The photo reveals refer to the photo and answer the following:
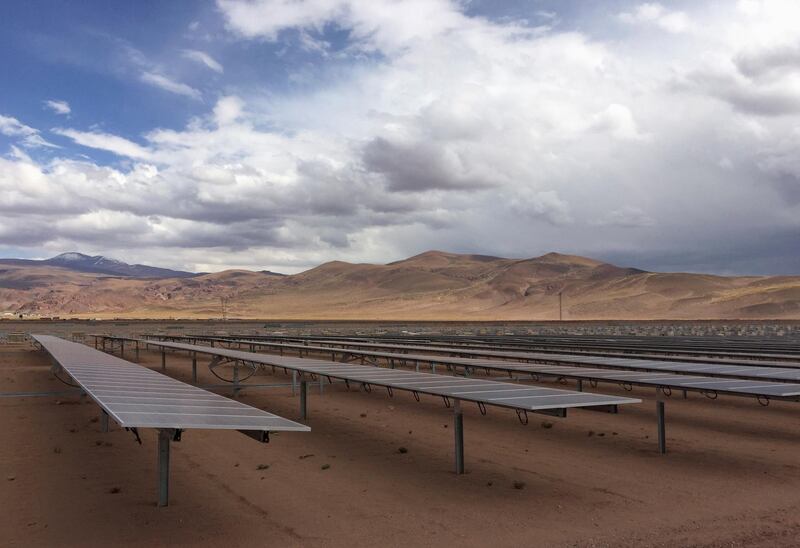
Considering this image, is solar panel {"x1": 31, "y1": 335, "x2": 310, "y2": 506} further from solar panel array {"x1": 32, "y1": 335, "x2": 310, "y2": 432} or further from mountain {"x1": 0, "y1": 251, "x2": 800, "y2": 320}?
mountain {"x1": 0, "y1": 251, "x2": 800, "y2": 320}

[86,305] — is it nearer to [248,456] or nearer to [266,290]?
[266,290]

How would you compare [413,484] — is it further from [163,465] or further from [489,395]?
[163,465]

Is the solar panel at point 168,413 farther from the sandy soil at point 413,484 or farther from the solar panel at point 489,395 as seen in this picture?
the solar panel at point 489,395

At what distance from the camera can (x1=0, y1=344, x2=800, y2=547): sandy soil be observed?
6.09m

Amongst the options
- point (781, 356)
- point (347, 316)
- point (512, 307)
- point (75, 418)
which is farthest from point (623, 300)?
point (75, 418)

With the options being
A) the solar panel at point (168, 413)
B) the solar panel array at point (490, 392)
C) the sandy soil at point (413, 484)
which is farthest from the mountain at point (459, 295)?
the solar panel at point (168, 413)

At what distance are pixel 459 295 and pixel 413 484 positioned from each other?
126 m

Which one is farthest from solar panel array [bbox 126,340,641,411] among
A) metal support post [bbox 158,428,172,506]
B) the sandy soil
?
metal support post [bbox 158,428,172,506]

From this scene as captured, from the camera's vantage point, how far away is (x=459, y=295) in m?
134

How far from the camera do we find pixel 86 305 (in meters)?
151

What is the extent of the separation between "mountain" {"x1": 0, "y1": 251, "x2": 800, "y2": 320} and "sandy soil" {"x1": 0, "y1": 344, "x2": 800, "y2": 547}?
92872mm

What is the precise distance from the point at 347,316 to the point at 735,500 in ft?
353

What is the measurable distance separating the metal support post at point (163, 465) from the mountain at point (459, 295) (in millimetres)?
99075

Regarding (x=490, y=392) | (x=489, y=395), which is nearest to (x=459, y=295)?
(x=490, y=392)
